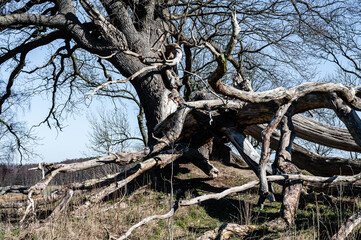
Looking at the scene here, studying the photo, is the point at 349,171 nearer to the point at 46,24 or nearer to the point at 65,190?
the point at 65,190

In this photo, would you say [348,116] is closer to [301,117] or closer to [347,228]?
[301,117]

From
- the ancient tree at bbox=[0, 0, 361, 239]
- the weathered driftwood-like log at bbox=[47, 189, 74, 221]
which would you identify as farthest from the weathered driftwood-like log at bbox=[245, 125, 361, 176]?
the weathered driftwood-like log at bbox=[47, 189, 74, 221]

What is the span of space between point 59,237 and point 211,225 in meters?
2.38

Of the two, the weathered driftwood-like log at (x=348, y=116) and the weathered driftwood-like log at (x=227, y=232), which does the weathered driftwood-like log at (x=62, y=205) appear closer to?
the weathered driftwood-like log at (x=227, y=232)

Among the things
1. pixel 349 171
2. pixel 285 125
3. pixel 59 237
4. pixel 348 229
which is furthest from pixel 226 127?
pixel 59 237

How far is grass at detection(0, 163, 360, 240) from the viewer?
4660 millimetres

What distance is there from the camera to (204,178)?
309 inches

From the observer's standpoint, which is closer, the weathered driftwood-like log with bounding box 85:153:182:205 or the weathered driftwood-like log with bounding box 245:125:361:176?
the weathered driftwood-like log with bounding box 85:153:182:205

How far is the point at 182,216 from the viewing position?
19.5 ft

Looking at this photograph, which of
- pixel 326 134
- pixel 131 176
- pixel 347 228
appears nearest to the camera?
pixel 347 228

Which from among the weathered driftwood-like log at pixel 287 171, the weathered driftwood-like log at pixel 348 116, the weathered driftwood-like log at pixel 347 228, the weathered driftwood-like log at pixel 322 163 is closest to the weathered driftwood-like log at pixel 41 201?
the weathered driftwood-like log at pixel 287 171

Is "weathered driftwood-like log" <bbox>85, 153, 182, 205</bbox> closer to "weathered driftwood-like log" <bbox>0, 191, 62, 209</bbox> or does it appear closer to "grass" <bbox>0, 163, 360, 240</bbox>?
"grass" <bbox>0, 163, 360, 240</bbox>

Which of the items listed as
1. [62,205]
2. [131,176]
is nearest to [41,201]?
Answer: [62,205]

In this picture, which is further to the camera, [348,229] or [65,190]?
[65,190]
